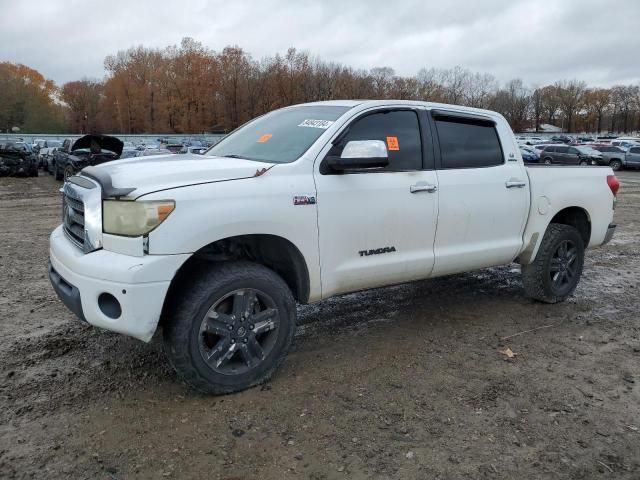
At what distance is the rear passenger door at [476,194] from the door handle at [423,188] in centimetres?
9

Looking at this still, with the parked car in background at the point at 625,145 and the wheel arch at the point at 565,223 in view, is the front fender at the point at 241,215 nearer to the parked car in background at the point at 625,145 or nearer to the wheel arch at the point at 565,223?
the wheel arch at the point at 565,223

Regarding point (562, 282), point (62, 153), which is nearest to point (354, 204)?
point (562, 282)

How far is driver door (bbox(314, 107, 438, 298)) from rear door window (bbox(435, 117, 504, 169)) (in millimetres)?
218

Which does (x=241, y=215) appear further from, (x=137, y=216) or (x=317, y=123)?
(x=317, y=123)

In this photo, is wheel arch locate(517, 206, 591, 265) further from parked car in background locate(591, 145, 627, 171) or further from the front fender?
parked car in background locate(591, 145, 627, 171)

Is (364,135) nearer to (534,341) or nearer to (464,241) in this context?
(464,241)

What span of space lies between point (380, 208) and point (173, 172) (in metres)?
1.49

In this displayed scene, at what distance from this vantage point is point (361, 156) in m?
3.82

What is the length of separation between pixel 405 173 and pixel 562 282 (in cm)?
249

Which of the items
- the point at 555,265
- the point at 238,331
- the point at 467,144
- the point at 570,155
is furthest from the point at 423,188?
the point at 570,155

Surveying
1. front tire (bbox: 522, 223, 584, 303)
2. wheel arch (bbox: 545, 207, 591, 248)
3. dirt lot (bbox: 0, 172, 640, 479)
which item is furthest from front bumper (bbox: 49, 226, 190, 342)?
A: wheel arch (bbox: 545, 207, 591, 248)

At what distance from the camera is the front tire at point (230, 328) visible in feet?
11.0

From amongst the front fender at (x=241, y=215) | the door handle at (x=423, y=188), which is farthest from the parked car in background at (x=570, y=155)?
the front fender at (x=241, y=215)

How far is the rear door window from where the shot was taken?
463 cm
